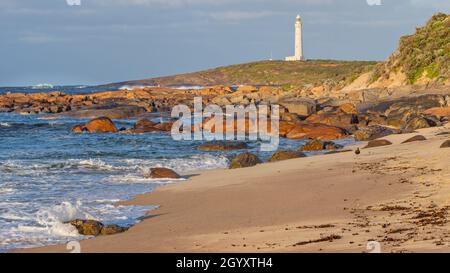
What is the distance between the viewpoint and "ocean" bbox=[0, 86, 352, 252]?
42.7ft

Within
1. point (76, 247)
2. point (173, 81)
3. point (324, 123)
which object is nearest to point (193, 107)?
point (324, 123)

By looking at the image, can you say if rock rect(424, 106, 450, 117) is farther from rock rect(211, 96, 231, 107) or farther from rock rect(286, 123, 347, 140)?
rock rect(211, 96, 231, 107)

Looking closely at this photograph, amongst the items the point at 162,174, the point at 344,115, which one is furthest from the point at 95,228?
the point at 344,115

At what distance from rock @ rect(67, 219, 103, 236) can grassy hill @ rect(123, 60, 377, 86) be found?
105 metres

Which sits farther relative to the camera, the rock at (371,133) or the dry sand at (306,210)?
the rock at (371,133)

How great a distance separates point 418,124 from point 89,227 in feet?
70.8

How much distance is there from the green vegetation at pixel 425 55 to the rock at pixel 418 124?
51.2 feet

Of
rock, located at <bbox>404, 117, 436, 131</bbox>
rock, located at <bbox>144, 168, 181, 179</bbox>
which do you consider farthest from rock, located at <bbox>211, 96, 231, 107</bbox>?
rock, located at <bbox>144, 168, 181, 179</bbox>

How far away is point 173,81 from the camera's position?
14850cm

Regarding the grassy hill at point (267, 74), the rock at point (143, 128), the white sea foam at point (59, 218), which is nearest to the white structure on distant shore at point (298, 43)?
the grassy hill at point (267, 74)

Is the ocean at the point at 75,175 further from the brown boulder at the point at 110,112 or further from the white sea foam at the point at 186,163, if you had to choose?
the brown boulder at the point at 110,112

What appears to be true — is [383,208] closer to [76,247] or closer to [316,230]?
[316,230]

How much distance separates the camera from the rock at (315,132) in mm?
32031
